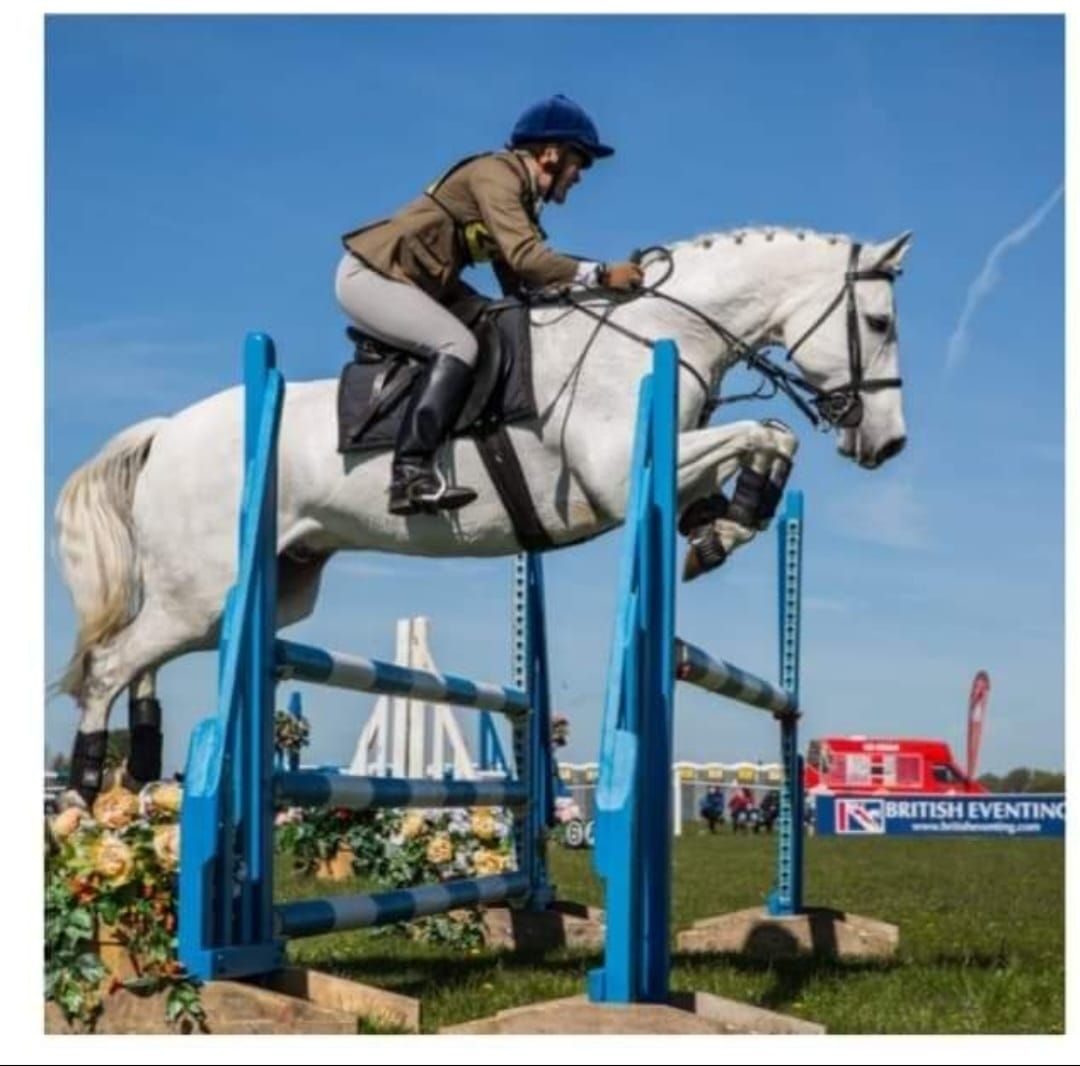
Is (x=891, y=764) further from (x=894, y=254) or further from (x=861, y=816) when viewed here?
(x=894, y=254)

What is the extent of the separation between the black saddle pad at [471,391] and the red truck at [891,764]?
28.9m

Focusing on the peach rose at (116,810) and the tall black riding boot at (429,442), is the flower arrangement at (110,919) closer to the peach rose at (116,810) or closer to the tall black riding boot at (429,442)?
the peach rose at (116,810)

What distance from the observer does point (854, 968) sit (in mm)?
5668

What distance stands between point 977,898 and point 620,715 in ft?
22.1

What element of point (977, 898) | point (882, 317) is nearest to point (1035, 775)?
point (977, 898)

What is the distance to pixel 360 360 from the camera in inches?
208

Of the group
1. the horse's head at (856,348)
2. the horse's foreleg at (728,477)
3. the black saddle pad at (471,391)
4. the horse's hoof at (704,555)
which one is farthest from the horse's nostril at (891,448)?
the black saddle pad at (471,391)

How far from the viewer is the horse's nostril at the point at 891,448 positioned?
5.26 meters

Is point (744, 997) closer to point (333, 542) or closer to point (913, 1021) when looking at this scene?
point (913, 1021)

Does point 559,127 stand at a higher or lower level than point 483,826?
higher

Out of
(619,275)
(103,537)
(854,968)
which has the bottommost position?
(854,968)

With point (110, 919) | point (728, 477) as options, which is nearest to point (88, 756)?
point (110, 919)

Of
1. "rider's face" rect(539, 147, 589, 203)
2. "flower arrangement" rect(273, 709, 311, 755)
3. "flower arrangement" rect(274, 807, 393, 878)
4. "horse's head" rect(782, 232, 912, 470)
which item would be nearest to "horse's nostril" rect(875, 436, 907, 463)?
"horse's head" rect(782, 232, 912, 470)

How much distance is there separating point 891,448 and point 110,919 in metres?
2.40
